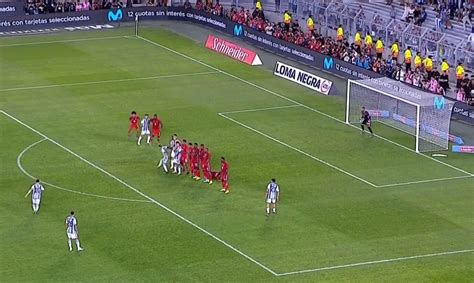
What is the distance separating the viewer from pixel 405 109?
241 ft

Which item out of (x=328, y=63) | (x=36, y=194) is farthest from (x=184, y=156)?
(x=328, y=63)

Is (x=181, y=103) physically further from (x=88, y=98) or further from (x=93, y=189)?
(x=93, y=189)

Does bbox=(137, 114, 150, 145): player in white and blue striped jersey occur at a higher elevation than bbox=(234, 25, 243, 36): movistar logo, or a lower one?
lower

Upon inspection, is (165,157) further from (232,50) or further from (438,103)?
(232,50)

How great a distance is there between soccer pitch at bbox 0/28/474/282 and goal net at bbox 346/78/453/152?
0.94 m

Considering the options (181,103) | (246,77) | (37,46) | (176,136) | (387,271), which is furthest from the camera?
(37,46)

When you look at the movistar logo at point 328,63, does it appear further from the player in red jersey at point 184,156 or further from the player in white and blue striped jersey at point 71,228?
the player in white and blue striped jersey at point 71,228

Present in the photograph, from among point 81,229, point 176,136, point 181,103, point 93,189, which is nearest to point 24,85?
point 181,103

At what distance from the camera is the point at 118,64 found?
88.3 m

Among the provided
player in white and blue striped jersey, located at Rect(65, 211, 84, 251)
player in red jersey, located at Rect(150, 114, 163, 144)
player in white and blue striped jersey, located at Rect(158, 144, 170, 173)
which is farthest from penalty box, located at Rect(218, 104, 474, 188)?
player in white and blue striped jersey, located at Rect(65, 211, 84, 251)

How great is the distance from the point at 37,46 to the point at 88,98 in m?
14.5

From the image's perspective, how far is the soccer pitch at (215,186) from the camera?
53.9 meters

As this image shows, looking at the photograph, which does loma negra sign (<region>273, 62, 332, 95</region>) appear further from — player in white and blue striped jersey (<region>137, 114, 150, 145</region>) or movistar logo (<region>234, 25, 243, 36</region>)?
player in white and blue striped jersey (<region>137, 114, 150, 145</region>)

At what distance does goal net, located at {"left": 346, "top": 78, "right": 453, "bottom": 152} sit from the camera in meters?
70.8
